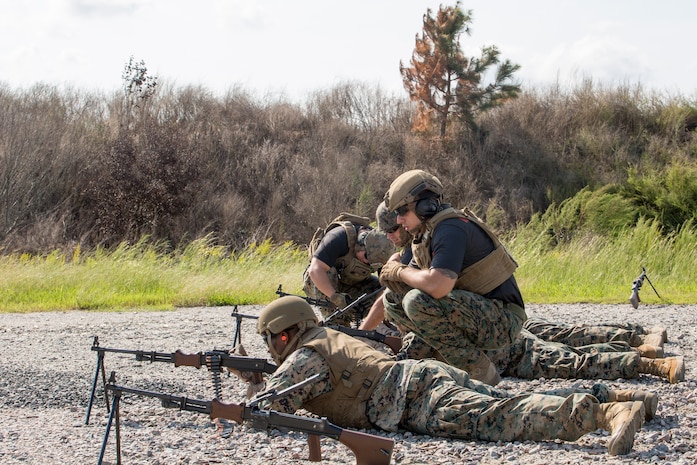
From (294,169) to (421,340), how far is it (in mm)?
23328

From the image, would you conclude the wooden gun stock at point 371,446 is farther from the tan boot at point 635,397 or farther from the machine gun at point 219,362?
the tan boot at point 635,397

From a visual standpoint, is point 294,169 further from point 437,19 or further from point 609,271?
point 609,271

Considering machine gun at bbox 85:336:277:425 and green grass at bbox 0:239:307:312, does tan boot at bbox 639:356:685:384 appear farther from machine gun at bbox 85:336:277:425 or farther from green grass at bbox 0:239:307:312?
green grass at bbox 0:239:307:312

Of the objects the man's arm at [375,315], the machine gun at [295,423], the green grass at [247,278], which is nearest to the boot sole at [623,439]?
the machine gun at [295,423]

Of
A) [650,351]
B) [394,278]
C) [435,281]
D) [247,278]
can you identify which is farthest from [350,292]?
[247,278]

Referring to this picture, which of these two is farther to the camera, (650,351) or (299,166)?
(299,166)

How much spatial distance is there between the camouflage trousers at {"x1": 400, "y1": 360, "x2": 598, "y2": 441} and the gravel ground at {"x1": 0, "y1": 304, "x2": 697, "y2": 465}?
0.27 feet

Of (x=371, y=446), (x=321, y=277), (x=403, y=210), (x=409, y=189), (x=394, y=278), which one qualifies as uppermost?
(x=409, y=189)

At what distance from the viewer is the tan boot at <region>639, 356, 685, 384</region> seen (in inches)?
260

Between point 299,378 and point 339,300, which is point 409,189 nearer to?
point 299,378

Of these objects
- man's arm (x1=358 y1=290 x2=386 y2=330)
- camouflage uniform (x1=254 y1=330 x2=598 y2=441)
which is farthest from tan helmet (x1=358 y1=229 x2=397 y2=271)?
camouflage uniform (x1=254 y1=330 x2=598 y2=441)

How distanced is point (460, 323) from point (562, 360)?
133 centimetres

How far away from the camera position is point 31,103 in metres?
Result: 29.7

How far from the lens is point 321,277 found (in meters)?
7.50
